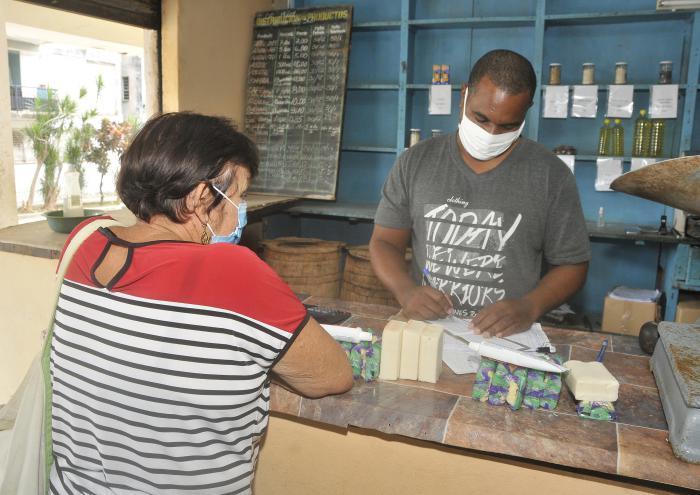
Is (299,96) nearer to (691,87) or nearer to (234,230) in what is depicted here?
(691,87)

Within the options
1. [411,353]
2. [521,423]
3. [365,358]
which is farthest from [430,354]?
[521,423]

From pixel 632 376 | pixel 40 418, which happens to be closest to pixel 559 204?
pixel 632 376

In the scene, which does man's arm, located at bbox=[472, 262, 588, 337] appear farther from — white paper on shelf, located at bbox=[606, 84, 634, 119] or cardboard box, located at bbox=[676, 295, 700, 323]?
white paper on shelf, located at bbox=[606, 84, 634, 119]

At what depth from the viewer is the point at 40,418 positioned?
111cm

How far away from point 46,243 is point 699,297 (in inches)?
158

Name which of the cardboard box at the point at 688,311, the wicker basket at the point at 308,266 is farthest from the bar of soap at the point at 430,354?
the cardboard box at the point at 688,311

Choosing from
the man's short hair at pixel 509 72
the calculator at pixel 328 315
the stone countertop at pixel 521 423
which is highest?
the man's short hair at pixel 509 72

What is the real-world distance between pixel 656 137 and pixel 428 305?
10.4 ft

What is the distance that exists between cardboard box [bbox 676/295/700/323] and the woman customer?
10.8 feet

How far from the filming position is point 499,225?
1.98 metres

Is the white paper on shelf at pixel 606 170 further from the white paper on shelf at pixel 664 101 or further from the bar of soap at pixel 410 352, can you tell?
the bar of soap at pixel 410 352

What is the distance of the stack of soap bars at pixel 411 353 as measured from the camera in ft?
4.43

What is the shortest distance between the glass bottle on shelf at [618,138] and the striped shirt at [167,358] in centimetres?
381

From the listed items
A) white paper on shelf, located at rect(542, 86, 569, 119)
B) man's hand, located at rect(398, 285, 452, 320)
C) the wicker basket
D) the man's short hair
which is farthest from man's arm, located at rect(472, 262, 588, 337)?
white paper on shelf, located at rect(542, 86, 569, 119)
